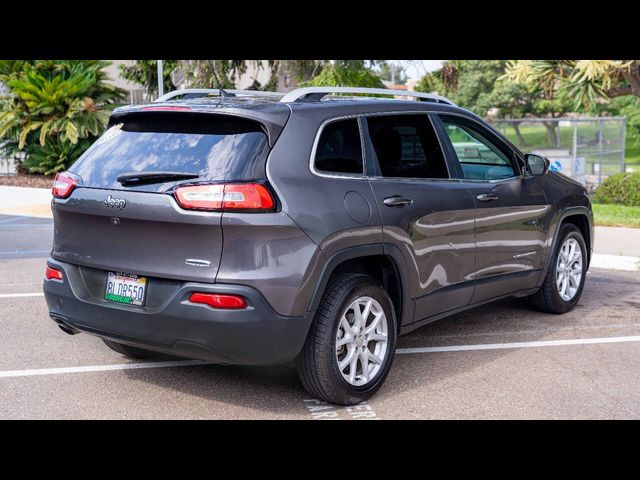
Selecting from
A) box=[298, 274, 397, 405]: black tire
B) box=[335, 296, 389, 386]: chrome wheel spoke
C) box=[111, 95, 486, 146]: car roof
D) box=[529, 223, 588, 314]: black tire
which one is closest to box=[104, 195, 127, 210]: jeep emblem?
box=[111, 95, 486, 146]: car roof

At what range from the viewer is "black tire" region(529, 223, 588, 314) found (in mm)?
7121

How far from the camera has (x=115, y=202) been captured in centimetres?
470

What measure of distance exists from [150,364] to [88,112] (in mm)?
16206

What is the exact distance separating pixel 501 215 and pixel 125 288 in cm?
296

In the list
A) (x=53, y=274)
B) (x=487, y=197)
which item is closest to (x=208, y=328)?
(x=53, y=274)

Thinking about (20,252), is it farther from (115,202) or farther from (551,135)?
(551,135)

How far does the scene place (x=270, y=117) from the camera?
15.3 feet

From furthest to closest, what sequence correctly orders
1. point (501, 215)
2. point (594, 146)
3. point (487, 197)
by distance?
point (594, 146)
point (501, 215)
point (487, 197)

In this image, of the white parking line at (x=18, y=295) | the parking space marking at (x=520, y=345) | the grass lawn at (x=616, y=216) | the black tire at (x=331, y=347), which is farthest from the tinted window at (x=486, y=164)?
the grass lawn at (x=616, y=216)

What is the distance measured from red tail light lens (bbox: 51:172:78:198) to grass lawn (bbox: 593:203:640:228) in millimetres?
9939

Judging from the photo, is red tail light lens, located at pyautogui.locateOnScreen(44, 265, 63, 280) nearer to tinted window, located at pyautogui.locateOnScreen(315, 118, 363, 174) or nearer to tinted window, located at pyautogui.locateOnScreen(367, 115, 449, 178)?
tinted window, located at pyautogui.locateOnScreen(315, 118, 363, 174)

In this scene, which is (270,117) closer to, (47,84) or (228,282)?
(228,282)

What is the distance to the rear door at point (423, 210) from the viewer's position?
526 centimetres

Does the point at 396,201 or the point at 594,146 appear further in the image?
the point at 594,146
